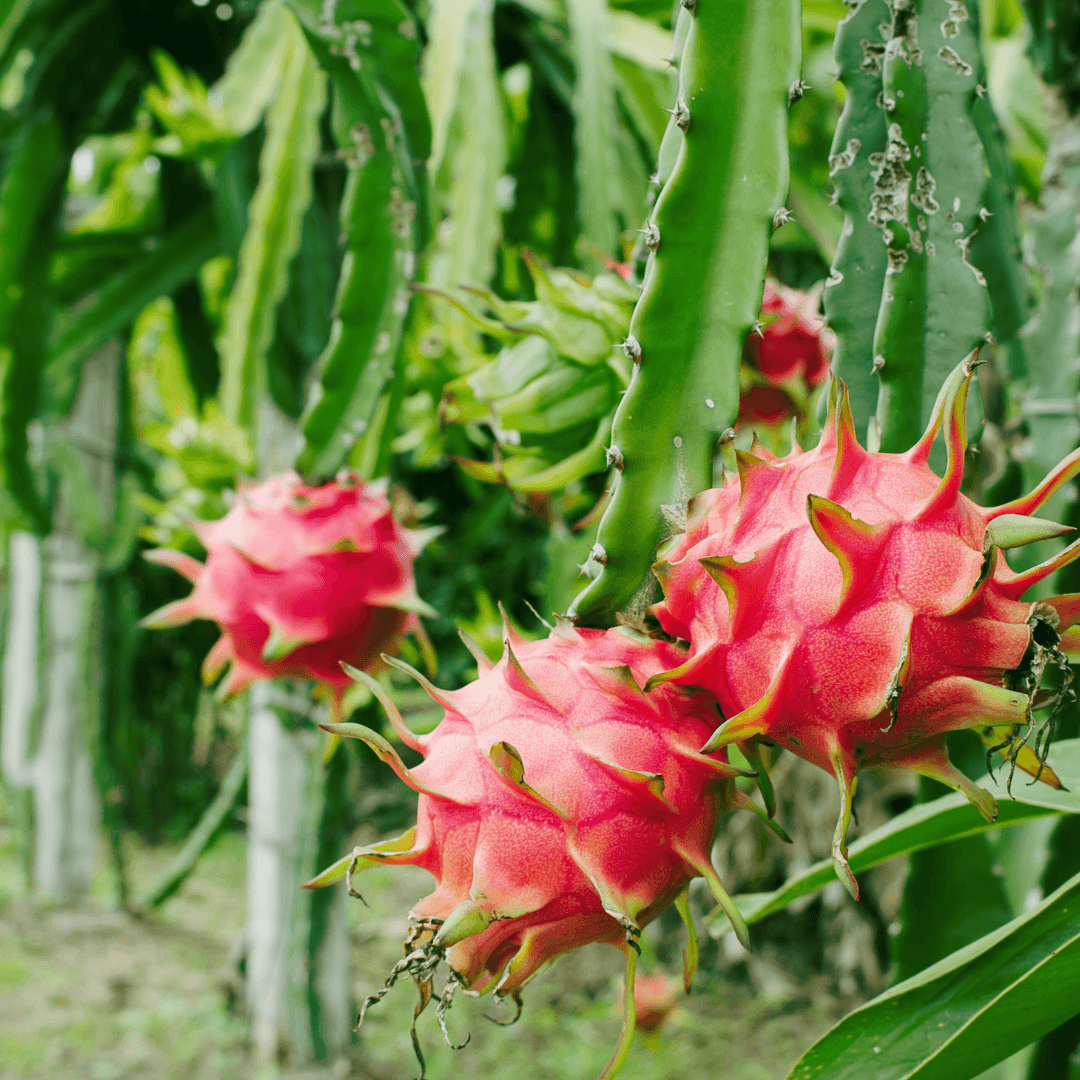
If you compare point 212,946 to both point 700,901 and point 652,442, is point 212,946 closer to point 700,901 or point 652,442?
point 700,901

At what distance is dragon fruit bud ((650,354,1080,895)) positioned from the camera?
0.35 m

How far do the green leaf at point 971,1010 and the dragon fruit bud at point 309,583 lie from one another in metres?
0.43

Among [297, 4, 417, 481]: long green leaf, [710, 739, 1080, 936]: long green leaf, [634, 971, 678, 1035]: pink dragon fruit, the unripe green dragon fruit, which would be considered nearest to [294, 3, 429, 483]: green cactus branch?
[297, 4, 417, 481]: long green leaf

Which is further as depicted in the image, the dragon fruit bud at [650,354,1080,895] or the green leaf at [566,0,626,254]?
the green leaf at [566,0,626,254]

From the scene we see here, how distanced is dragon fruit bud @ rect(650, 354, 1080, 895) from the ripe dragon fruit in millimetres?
29

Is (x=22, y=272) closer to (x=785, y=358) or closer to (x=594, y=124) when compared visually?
(x=594, y=124)

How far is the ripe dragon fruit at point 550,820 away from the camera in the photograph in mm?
365

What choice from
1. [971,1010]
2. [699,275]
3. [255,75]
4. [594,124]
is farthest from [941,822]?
[255,75]

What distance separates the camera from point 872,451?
44 centimetres

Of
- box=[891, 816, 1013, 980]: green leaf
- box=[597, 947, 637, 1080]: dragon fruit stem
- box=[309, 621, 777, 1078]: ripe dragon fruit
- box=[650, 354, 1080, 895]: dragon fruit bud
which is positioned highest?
box=[650, 354, 1080, 895]: dragon fruit bud

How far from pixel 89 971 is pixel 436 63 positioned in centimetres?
235

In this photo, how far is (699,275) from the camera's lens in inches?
18.2

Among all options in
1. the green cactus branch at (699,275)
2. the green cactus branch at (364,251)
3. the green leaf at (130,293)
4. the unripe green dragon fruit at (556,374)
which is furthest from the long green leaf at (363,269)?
the green leaf at (130,293)

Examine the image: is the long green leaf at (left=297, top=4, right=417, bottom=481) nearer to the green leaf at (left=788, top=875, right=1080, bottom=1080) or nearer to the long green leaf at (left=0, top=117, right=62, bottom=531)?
the green leaf at (left=788, top=875, right=1080, bottom=1080)
